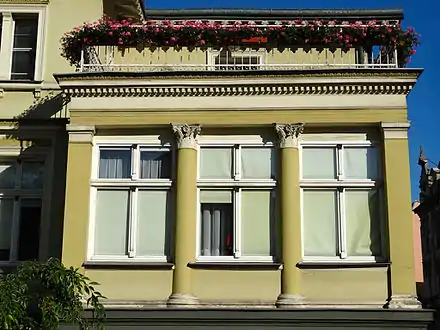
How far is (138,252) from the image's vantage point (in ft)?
44.0

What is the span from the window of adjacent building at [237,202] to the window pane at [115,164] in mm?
1469

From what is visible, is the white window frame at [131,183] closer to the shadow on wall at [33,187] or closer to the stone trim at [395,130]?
the shadow on wall at [33,187]

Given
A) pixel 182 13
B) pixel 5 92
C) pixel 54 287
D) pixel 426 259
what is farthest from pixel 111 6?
pixel 426 259

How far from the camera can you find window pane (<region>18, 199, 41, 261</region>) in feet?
49.3

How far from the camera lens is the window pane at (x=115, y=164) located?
13898mm

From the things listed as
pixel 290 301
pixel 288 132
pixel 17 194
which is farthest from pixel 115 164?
pixel 290 301

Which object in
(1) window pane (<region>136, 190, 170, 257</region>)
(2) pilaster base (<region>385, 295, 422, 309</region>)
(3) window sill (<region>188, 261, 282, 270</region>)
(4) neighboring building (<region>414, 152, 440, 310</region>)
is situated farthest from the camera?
(4) neighboring building (<region>414, 152, 440, 310</region>)

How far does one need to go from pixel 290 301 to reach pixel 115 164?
4315 mm

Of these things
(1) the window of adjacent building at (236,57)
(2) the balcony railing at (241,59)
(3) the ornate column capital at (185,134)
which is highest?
(1) the window of adjacent building at (236,57)

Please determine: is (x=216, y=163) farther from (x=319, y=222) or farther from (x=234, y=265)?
(x=319, y=222)

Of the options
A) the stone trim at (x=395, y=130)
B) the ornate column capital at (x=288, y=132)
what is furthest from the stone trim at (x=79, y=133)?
the stone trim at (x=395, y=130)

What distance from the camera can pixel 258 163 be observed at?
45.0ft

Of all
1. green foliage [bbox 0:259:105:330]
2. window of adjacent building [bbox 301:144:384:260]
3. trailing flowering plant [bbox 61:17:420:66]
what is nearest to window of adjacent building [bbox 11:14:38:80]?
trailing flowering plant [bbox 61:17:420:66]

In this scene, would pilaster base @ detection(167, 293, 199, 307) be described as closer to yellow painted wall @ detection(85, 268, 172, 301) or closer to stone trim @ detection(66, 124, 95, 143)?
yellow painted wall @ detection(85, 268, 172, 301)
